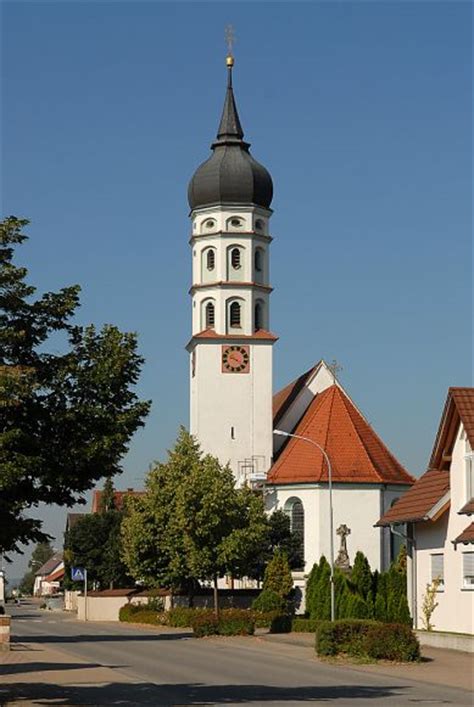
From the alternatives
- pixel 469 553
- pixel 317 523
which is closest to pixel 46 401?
pixel 469 553

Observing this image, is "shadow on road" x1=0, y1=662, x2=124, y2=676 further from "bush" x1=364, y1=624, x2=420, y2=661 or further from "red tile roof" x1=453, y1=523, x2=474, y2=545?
"red tile roof" x1=453, y1=523, x2=474, y2=545

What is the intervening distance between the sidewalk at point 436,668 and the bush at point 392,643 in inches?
9.8

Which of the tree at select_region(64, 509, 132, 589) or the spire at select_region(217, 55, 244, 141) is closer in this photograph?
the spire at select_region(217, 55, 244, 141)

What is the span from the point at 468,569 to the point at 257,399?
115 feet

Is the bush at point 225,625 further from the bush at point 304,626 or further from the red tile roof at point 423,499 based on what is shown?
the red tile roof at point 423,499

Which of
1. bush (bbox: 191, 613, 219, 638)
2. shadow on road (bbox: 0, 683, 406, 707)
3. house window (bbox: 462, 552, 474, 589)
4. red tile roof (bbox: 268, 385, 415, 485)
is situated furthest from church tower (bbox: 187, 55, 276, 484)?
shadow on road (bbox: 0, 683, 406, 707)

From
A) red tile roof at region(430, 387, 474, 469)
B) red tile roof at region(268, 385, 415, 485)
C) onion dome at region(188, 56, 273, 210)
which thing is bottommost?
red tile roof at region(430, 387, 474, 469)

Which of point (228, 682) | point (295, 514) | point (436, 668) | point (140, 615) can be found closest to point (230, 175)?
point (295, 514)

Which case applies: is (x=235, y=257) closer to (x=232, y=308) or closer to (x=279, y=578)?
(x=232, y=308)

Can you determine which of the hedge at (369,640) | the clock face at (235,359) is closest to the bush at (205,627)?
the hedge at (369,640)

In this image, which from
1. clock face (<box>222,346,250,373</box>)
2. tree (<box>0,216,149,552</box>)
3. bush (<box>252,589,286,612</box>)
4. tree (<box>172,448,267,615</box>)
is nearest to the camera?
tree (<box>0,216,149,552</box>)

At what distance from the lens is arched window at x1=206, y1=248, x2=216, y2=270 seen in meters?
71.2

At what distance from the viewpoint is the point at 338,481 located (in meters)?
65.9

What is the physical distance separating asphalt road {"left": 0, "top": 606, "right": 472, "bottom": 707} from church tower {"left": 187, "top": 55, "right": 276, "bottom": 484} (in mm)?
30366
